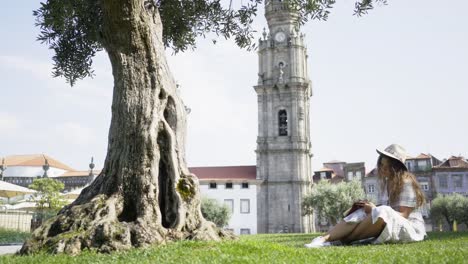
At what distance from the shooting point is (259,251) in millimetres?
5859

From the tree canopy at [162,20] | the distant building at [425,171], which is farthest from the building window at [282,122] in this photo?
the tree canopy at [162,20]

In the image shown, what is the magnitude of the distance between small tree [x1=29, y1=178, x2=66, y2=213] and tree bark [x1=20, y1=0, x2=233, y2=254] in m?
28.1

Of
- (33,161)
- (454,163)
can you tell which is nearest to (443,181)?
(454,163)

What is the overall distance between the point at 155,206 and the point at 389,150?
4.32 meters

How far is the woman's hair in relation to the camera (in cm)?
756

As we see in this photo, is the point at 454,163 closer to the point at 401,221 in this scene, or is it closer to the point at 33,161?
the point at 401,221

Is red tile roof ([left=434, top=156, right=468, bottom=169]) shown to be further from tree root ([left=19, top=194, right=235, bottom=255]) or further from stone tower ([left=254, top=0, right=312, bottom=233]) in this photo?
tree root ([left=19, top=194, right=235, bottom=255])

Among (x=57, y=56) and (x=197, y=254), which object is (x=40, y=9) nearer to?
(x=57, y=56)

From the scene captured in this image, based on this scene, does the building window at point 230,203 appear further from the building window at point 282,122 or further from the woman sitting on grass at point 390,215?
the woman sitting on grass at point 390,215

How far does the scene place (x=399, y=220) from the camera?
7305 mm

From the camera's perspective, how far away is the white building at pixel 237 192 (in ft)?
205

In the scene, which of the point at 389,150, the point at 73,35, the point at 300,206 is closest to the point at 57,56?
the point at 73,35

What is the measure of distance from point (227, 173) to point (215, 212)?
12.4 metres

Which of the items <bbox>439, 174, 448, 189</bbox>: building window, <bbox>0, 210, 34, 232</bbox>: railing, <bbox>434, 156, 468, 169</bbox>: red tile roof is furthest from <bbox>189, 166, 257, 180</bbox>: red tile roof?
<bbox>0, 210, 34, 232</bbox>: railing
